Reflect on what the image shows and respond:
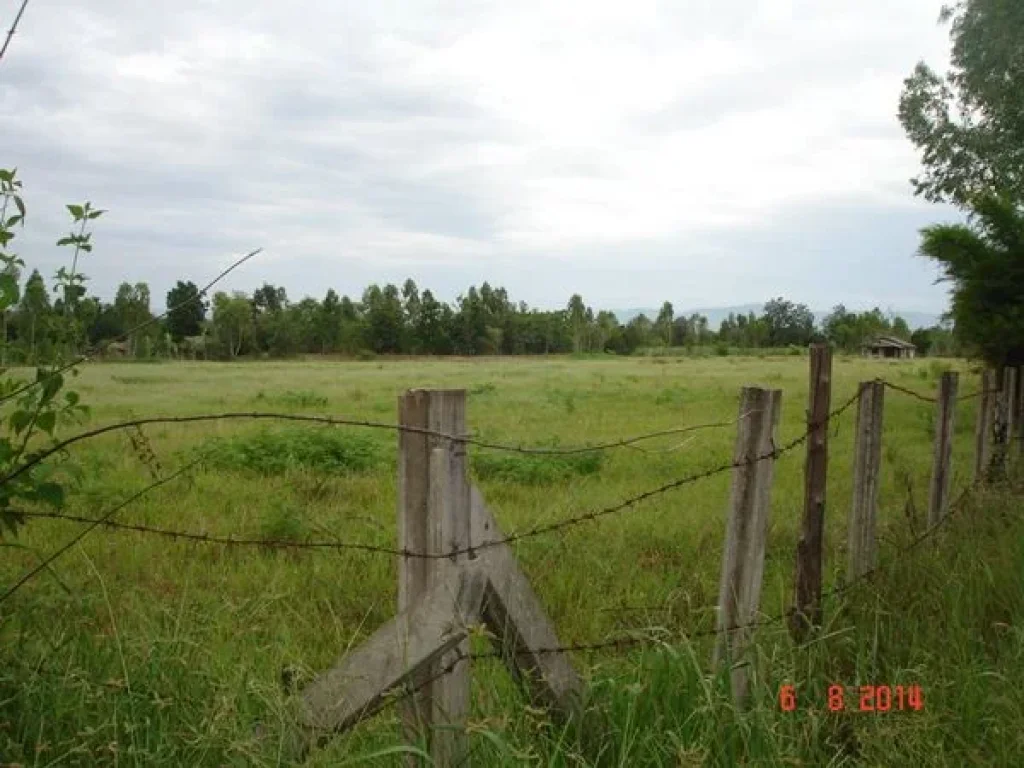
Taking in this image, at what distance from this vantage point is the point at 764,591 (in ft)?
18.7

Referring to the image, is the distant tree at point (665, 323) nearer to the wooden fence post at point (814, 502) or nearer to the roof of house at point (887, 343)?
the roof of house at point (887, 343)

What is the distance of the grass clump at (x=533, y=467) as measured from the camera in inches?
405

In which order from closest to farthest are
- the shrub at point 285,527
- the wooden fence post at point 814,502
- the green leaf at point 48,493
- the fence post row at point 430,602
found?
the fence post row at point 430,602 → the green leaf at point 48,493 → the wooden fence post at point 814,502 → the shrub at point 285,527

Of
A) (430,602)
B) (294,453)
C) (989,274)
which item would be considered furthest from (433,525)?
(989,274)

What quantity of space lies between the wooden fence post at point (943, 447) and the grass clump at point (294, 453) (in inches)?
278

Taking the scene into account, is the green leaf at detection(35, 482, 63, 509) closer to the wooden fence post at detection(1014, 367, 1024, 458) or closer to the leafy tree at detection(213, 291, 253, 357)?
the wooden fence post at detection(1014, 367, 1024, 458)

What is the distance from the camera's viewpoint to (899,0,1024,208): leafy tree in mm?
16969

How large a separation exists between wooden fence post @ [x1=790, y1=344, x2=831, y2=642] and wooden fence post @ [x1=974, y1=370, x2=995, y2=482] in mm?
3556

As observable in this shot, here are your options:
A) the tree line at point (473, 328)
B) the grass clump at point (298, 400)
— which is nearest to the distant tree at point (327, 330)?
the tree line at point (473, 328)

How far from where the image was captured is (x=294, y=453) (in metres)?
11.1

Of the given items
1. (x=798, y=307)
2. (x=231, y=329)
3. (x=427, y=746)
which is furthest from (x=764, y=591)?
(x=798, y=307)

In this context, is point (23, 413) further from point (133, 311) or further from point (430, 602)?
point (430, 602)
